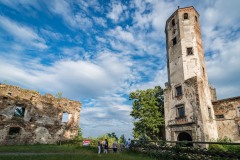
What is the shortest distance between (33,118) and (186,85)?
21.5 metres

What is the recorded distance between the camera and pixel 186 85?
21469 mm

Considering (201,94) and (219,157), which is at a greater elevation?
(201,94)

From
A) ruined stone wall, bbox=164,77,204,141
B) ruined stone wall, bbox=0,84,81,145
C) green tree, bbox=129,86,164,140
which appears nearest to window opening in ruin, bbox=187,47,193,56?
ruined stone wall, bbox=164,77,204,141

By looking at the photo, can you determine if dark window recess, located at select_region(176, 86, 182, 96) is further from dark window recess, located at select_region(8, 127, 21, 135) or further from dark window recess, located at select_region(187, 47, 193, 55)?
dark window recess, located at select_region(8, 127, 21, 135)

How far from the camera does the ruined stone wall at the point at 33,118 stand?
824 inches

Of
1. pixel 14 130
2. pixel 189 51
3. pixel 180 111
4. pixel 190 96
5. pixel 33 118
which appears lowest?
pixel 14 130

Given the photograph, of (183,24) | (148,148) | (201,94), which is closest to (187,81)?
(201,94)

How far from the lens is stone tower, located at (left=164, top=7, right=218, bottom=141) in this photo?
19.3m

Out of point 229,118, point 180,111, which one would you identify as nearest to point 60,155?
point 180,111

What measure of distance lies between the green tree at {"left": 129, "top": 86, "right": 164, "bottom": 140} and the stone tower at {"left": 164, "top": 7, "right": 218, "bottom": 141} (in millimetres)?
1668

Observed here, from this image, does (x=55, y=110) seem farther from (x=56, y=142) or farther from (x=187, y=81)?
(x=187, y=81)

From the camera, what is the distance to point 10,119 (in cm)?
2105

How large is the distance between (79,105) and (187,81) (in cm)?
1849

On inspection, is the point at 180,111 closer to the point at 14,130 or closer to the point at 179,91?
the point at 179,91
